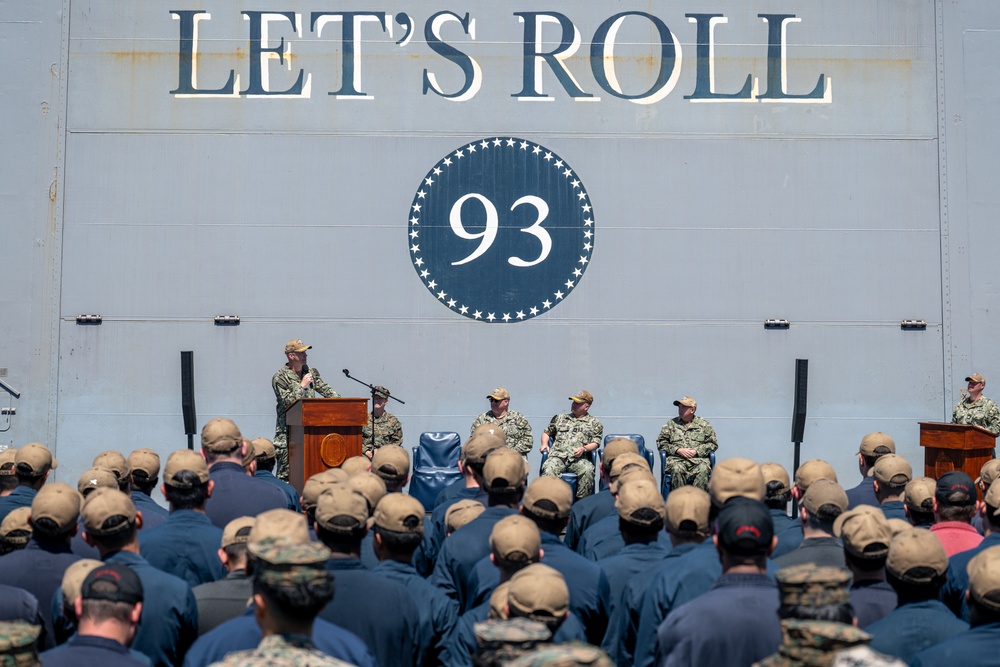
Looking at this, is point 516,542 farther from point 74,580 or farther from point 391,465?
point 391,465

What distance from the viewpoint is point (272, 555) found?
297 cm

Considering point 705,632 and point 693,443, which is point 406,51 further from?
point 705,632

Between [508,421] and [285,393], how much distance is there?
1.83 meters

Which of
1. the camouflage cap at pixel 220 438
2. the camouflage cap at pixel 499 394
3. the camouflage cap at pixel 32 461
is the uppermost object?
the camouflage cap at pixel 499 394

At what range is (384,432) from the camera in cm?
1062

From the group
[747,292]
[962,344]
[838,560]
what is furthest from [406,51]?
[838,560]

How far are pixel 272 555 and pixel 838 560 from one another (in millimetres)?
2697

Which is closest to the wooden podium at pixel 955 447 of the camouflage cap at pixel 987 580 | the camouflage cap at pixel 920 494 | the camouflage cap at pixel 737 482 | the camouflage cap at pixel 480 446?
the camouflage cap at pixel 920 494

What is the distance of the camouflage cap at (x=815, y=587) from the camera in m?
3.09

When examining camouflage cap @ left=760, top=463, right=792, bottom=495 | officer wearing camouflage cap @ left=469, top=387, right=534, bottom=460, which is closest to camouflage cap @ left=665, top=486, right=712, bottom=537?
camouflage cap @ left=760, top=463, right=792, bottom=495

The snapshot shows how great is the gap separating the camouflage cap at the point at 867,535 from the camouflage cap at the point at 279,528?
6.38 ft

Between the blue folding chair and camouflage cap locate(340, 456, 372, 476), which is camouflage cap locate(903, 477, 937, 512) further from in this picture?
the blue folding chair

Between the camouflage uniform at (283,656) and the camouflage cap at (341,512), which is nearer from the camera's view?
the camouflage uniform at (283,656)

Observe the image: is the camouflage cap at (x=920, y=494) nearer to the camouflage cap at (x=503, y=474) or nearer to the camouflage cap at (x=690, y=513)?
the camouflage cap at (x=690, y=513)
